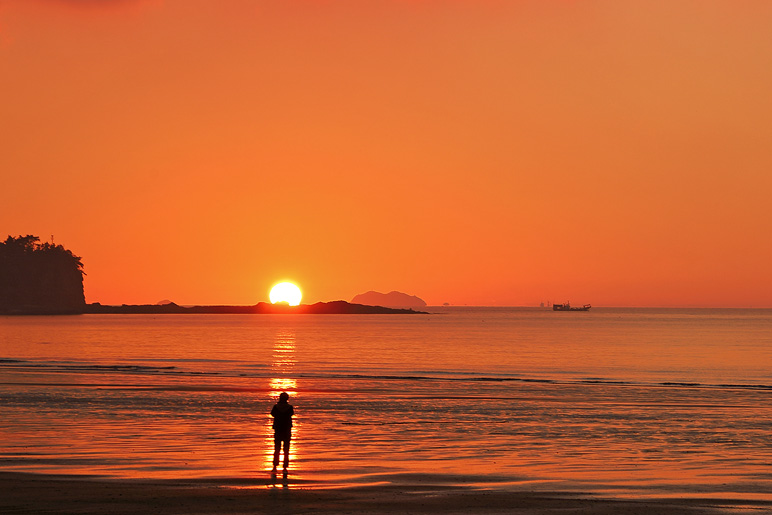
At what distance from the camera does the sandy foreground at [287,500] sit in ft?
65.6

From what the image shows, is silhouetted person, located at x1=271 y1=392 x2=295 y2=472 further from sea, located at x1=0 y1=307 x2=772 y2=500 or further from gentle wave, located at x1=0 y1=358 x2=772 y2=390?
gentle wave, located at x1=0 y1=358 x2=772 y2=390

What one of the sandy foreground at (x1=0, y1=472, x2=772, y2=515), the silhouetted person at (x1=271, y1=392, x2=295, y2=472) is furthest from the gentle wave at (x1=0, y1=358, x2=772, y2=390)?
the sandy foreground at (x1=0, y1=472, x2=772, y2=515)

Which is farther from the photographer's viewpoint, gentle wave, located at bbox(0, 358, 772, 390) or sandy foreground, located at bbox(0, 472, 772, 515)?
gentle wave, located at bbox(0, 358, 772, 390)

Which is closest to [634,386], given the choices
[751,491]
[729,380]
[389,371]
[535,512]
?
[729,380]

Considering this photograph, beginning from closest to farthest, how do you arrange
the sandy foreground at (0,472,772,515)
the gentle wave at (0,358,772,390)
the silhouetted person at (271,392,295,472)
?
1. the sandy foreground at (0,472,772,515)
2. the silhouetted person at (271,392,295,472)
3. the gentle wave at (0,358,772,390)

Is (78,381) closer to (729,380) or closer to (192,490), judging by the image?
(192,490)

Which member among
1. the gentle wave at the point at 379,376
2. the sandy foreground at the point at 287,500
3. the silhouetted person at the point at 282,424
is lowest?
the gentle wave at the point at 379,376

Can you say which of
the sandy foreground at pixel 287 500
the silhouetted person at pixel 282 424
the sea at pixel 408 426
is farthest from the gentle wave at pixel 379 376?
the sandy foreground at pixel 287 500

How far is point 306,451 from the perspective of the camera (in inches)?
1190

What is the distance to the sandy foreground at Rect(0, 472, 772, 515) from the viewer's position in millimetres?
20000

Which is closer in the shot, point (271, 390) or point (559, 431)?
point (559, 431)

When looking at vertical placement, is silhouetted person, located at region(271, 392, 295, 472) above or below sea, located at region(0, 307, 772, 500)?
above

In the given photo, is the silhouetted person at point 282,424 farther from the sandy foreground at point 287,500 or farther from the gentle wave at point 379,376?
the gentle wave at point 379,376

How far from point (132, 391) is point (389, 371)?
29563mm
